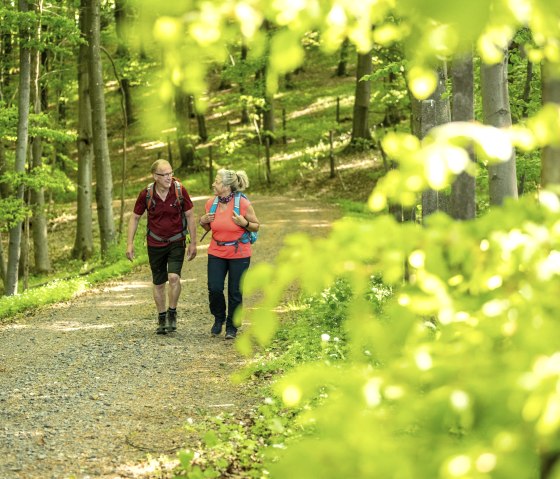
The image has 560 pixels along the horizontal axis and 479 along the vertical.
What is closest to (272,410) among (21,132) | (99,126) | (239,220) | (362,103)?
(239,220)

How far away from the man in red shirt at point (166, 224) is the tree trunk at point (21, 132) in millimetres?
6432

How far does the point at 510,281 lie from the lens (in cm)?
222

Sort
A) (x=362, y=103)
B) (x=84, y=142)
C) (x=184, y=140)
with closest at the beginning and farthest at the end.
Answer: (x=84, y=142)
(x=362, y=103)
(x=184, y=140)

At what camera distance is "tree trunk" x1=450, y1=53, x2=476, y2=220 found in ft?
17.0

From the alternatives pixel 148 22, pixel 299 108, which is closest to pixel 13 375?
pixel 148 22

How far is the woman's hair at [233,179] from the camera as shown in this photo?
9.03 meters

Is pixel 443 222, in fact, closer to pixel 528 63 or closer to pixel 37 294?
pixel 528 63

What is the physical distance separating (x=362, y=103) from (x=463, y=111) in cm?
2453

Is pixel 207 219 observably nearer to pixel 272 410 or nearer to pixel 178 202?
pixel 178 202

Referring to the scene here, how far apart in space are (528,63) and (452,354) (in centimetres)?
952

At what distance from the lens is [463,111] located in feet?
17.2

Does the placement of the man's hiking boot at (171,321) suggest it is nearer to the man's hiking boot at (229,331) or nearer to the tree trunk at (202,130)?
the man's hiking boot at (229,331)

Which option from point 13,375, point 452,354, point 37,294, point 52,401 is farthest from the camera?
point 37,294

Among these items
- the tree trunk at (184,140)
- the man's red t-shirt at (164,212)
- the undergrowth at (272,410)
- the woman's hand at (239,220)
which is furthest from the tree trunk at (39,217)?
the tree trunk at (184,140)
